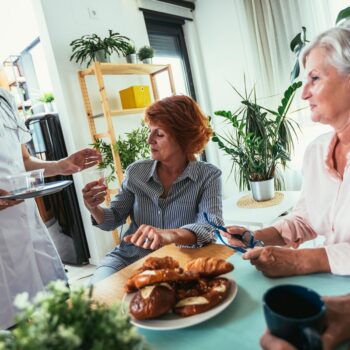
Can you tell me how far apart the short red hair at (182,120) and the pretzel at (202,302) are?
0.95 meters

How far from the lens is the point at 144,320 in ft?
2.00

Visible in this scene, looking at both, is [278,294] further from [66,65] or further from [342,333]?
[66,65]

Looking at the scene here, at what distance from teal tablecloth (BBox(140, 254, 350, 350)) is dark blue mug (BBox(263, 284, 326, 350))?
10 centimetres

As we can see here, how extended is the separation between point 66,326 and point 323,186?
0.92 metres

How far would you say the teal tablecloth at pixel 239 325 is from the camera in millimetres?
542

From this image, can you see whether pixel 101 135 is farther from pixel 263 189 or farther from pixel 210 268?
pixel 210 268

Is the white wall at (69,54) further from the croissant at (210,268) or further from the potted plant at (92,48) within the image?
the croissant at (210,268)

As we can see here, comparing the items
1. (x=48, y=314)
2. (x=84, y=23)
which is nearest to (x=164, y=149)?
(x=48, y=314)

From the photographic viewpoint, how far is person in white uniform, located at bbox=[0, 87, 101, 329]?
1.33 m

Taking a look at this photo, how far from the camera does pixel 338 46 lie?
86 centimetres

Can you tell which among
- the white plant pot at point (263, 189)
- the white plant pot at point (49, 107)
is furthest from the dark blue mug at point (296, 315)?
the white plant pot at point (49, 107)

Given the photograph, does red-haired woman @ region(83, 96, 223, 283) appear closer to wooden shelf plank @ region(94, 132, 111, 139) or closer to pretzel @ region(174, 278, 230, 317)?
pretzel @ region(174, 278, 230, 317)

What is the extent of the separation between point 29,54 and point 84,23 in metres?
0.94

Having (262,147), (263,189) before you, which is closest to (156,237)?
(263,189)
